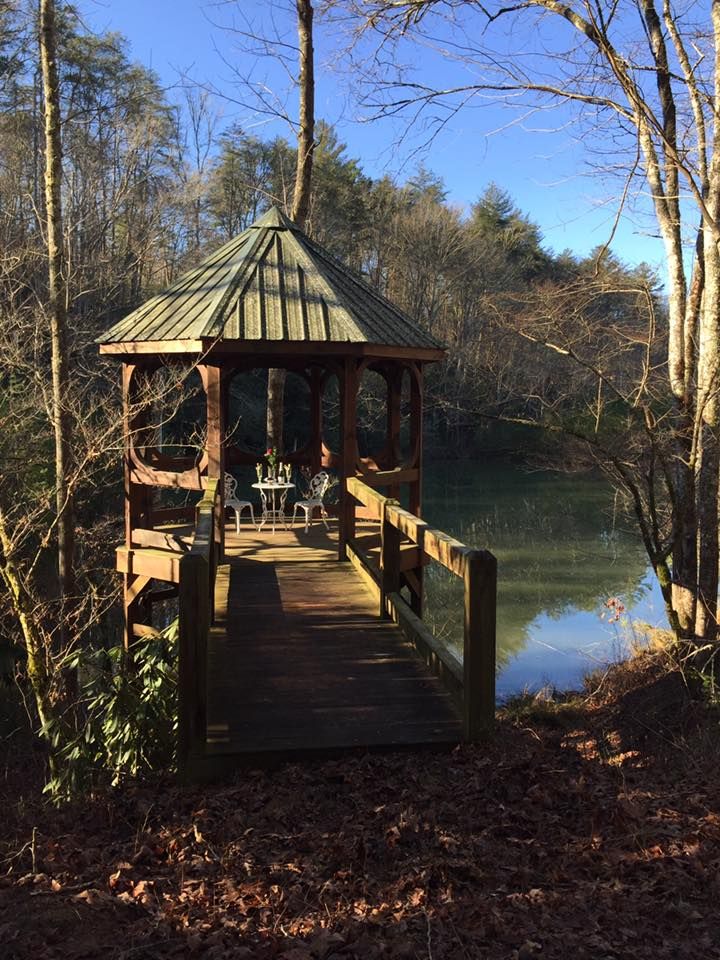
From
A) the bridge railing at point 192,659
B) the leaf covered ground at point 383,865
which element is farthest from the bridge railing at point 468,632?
the bridge railing at point 192,659

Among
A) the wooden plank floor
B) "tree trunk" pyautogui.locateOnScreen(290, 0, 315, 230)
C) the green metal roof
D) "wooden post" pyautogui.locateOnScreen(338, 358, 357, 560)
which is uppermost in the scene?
"tree trunk" pyautogui.locateOnScreen(290, 0, 315, 230)

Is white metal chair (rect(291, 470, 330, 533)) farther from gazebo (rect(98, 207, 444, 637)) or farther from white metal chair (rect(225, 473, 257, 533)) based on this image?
white metal chair (rect(225, 473, 257, 533))

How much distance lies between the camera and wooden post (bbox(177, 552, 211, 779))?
4387 mm

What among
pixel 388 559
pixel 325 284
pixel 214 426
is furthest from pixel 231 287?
pixel 388 559

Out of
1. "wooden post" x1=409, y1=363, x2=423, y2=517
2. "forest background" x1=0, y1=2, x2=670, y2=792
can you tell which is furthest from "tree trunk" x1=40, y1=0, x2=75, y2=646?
"wooden post" x1=409, y1=363, x2=423, y2=517

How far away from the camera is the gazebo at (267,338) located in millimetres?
8758

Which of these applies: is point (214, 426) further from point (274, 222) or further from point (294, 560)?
point (274, 222)

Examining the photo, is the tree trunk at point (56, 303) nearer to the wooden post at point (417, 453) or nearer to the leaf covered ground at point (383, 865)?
the wooden post at point (417, 453)

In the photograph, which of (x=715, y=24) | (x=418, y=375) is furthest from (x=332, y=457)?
(x=715, y=24)

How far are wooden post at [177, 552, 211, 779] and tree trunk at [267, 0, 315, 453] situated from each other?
11623mm

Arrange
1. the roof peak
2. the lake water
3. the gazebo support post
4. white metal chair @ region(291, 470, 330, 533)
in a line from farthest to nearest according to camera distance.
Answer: the lake water < white metal chair @ region(291, 470, 330, 533) < the roof peak < the gazebo support post

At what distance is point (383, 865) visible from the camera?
3.58 metres

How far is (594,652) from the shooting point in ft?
50.4

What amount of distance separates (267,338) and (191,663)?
190 inches
